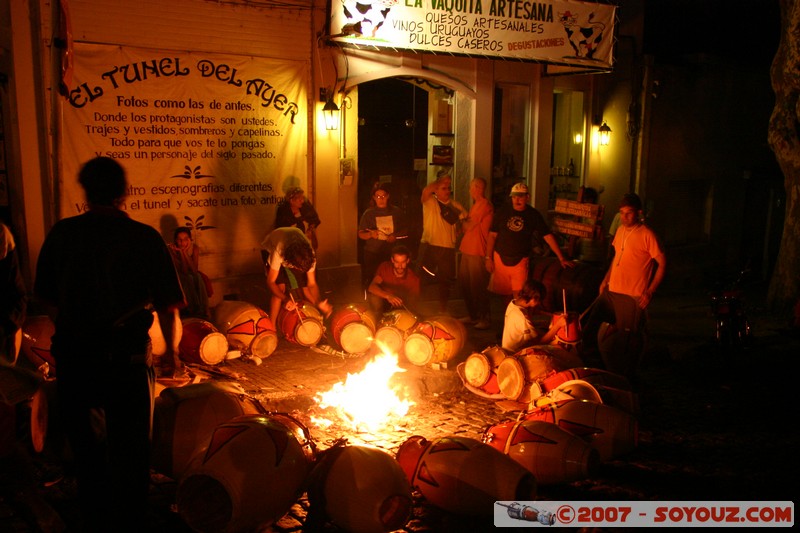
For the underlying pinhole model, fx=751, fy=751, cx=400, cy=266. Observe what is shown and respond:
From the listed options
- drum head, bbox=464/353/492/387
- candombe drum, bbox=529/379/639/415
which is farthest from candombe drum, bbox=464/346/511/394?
candombe drum, bbox=529/379/639/415

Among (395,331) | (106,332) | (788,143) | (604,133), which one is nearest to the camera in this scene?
(106,332)

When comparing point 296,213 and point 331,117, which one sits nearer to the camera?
point 296,213

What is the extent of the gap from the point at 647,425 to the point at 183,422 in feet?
14.1

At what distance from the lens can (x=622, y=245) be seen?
8461 mm

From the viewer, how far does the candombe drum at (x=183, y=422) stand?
5309 mm

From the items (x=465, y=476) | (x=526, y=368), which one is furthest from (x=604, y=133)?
(x=465, y=476)

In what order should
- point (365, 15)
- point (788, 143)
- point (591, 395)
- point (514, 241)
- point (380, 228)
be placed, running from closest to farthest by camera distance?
point (591, 395) < point (514, 241) < point (365, 15) < point (380, 228) < point (788, 143)

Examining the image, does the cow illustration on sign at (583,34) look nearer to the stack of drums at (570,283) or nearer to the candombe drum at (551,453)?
the stack of drums at (570,283)

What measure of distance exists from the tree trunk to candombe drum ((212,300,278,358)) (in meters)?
8.60

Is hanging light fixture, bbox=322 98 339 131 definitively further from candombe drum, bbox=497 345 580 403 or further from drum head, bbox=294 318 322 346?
candombe drum, bbox=497 345 580 403

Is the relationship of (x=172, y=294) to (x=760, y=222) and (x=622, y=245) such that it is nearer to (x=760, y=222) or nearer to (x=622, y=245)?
(x=622, y=245)

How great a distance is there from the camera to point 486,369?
7.51 meters

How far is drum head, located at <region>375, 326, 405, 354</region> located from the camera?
858 centimetres

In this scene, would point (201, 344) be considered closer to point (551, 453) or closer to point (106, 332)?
point (106, 332)
